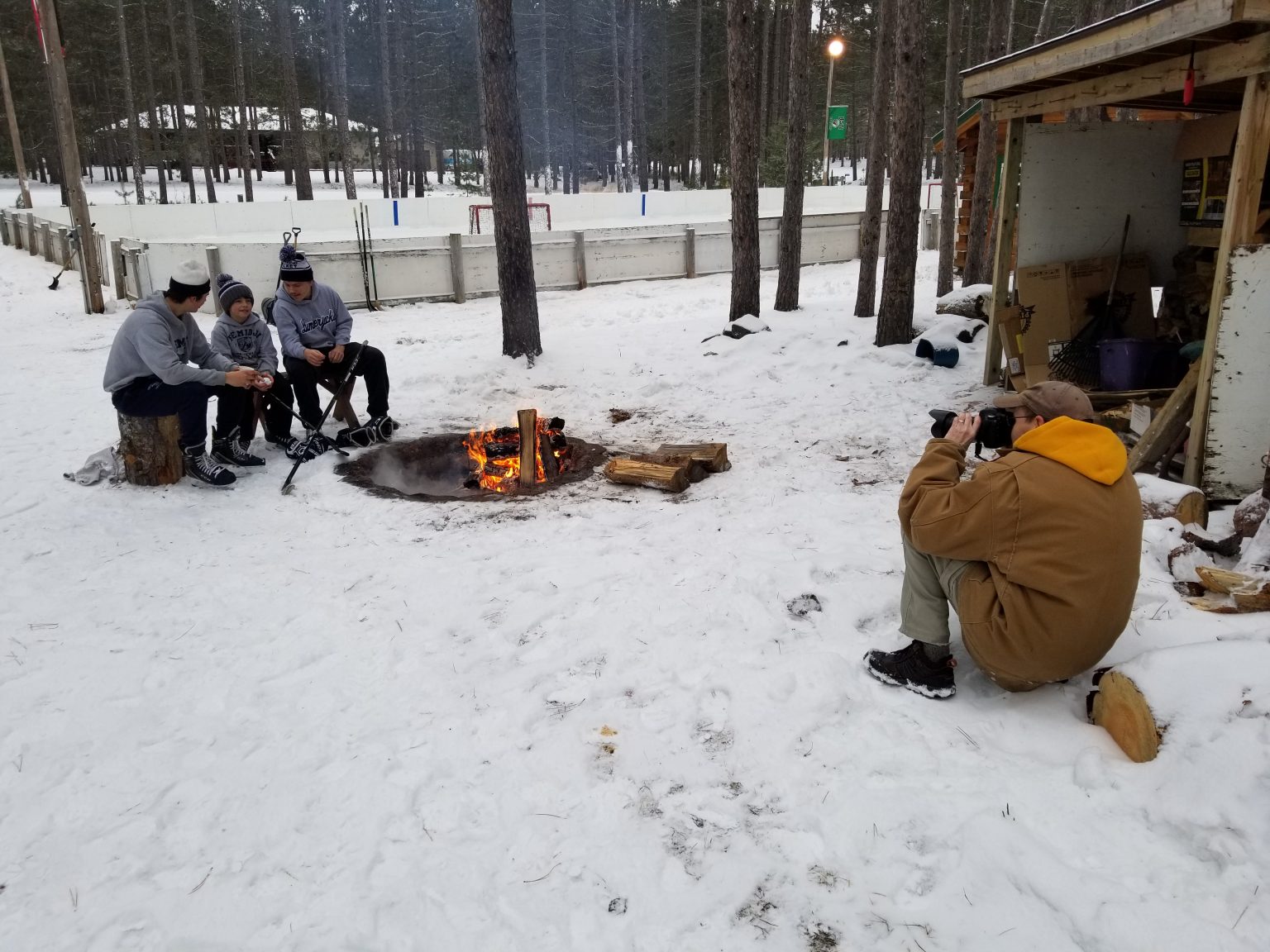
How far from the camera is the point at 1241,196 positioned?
16.8ft

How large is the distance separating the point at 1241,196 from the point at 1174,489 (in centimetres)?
180

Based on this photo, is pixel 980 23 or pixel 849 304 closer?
pixel 849 304

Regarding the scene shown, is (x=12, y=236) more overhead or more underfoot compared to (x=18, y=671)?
more overhead

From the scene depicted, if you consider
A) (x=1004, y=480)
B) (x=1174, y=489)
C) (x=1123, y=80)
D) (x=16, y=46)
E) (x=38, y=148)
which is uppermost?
(x=16, y=46)

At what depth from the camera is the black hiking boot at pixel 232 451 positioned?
6.82 meters

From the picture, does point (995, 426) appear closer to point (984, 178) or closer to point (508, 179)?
point (508, 179)

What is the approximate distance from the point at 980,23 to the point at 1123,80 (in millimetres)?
25824

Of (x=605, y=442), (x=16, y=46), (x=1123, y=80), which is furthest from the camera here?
(x=16, y=46)

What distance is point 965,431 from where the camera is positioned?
342 cm

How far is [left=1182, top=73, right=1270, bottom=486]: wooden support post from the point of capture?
16.4ft

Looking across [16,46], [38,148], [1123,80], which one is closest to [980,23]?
[1123,80]

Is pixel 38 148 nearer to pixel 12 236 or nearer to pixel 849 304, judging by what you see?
pixel 12 236

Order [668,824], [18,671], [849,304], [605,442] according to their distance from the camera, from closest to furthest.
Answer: [668,824]
[18,671]
[605,442]
[849,304]

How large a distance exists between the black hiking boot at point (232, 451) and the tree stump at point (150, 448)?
403mm
